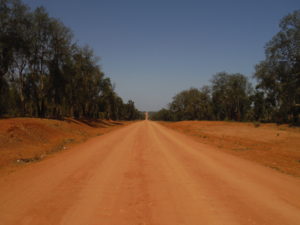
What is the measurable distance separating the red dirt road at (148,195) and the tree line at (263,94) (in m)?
38.4

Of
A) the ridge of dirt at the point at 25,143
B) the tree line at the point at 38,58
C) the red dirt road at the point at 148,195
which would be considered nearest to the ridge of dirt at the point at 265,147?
the red dirt road at the point at 148,195

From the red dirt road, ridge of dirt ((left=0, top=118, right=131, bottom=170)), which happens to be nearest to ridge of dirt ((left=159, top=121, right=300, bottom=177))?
the red dirt road

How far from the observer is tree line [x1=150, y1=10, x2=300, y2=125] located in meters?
37.1

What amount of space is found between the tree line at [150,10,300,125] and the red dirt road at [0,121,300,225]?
126 ft

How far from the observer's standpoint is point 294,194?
5.06 m

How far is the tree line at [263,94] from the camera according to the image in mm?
37094

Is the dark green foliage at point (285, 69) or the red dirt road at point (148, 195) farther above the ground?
the dark green foliage at point (285, 69)

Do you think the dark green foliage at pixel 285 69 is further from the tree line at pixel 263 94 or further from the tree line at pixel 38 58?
the tree line at pixel 38 58

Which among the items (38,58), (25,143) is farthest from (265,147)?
(38,58)

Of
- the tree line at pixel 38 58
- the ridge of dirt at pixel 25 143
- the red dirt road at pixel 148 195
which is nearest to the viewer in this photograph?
the red dirt road at pixel 148 195

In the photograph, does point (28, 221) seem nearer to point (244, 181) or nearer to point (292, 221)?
point (292, 221)

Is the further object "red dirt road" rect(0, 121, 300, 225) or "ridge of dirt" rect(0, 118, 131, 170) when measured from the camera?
"ridge of dirt" rect(0, 118, 131, 170)

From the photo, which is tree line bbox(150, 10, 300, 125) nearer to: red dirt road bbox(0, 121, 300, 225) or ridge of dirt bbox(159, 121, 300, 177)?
ridge of dirt bbox(159, 121, 300, 177)

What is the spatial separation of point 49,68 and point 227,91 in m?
58.3
